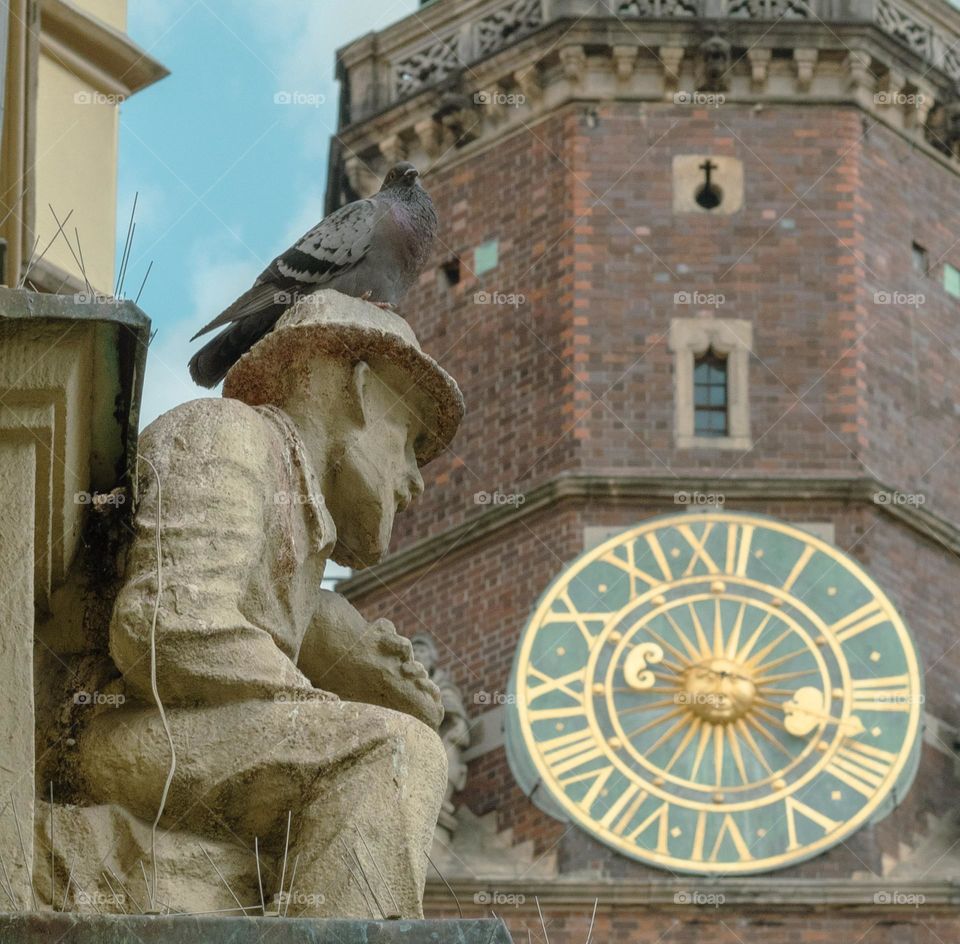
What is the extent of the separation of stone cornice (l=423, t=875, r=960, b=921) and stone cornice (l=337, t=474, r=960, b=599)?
325 cm

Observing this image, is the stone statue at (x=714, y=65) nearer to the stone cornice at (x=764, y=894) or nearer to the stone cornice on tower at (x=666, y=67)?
the stone cornice on tower at (x=666, y=67)

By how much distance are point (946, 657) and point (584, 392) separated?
12.5 ft

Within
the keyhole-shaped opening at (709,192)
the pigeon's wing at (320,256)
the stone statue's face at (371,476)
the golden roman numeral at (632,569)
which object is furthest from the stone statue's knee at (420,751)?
the keyhole-shaped opening at (709,192)

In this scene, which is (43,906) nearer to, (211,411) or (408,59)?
(211,411)

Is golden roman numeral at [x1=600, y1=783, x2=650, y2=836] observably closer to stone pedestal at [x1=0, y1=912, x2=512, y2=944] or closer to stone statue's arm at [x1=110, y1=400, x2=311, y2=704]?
stone statue's arm at [x1=110, y1=400, x2=311, y2=704]

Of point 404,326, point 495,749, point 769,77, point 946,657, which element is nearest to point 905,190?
point 769,77

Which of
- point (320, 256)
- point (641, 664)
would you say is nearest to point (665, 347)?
point (641, 664)

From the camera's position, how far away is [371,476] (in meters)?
7.40

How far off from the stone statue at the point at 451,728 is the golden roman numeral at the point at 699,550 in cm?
240

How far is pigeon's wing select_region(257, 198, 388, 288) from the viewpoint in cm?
893

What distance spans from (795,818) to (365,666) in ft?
80.0

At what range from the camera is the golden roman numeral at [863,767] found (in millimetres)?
31531

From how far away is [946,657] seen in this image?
106 ft

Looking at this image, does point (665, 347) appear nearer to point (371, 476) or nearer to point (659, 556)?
point (659, 556)
